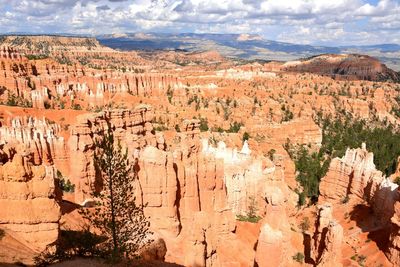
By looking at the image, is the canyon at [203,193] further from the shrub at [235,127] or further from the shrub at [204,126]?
the shrub at [235,127]

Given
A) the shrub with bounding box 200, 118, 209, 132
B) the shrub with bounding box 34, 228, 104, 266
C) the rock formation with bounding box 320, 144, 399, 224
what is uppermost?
the shrub with bounding box 34, 228, 104, 266

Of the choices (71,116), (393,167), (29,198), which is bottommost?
(393,167)

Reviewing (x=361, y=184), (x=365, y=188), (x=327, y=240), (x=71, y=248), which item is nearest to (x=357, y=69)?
(x=361, y=184)

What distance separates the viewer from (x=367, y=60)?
193 metres

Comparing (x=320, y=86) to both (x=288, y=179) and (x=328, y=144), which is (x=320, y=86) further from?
(x=288, y=179)

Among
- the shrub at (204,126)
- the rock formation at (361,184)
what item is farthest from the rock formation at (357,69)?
the rock formation at (361,184)

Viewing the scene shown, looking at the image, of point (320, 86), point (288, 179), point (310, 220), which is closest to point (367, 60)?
point (320, 86)

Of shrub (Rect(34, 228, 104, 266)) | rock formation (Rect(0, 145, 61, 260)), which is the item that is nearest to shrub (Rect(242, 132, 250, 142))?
shrub (Rect(34, 228, 104, 266))

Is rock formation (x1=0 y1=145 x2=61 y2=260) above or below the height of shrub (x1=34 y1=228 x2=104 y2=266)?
above

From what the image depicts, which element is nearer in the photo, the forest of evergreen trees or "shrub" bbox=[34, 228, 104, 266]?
"shrub" bbox=[34, 228, 104, 266]

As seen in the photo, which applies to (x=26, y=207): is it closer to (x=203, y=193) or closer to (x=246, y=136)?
(x=203, y=193)

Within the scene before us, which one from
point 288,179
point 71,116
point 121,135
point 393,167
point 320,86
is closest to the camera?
point 121,135

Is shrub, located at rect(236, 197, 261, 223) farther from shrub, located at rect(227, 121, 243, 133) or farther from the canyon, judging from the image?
shrub, located at rect(227, 121, 243, 133)

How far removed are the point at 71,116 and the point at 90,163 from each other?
104ft
